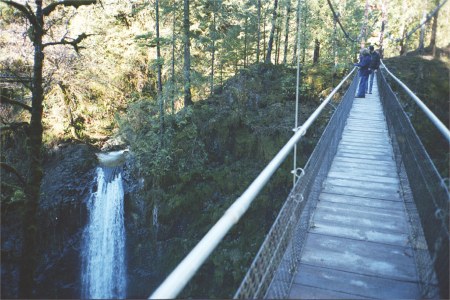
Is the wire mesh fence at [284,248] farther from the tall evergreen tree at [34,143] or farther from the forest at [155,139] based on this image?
the forest at [155,139]

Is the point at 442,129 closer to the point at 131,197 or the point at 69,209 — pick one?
the point at 131,197

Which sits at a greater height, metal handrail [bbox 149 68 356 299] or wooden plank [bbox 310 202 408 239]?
metal handrail [bbox 149 68 356 299]

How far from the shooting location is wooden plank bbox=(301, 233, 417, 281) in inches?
108

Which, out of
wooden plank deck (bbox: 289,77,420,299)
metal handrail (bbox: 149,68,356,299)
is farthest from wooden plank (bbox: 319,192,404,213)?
metal handrail (bbox: 149,68,356,299)

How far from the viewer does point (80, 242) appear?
1345 centimetres

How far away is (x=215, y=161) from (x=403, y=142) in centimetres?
976

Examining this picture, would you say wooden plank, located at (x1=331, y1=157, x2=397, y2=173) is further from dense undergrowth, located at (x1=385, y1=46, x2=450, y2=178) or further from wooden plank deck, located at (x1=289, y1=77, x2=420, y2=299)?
dense undergrowth, located at (x1=385, y1=46, x2=450, y2=178)

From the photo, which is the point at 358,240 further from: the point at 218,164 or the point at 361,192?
the point at 218,164

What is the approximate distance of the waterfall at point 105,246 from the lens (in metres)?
13.1


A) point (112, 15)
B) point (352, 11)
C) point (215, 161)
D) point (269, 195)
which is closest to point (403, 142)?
point (269, 195)

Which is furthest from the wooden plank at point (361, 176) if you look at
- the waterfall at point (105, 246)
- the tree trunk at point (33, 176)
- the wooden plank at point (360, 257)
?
the waterfall at point (105, 246)

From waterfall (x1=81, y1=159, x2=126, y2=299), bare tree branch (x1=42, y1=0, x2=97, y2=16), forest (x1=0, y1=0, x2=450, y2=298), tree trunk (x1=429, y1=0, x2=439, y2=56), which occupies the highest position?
tree trunk (x1=429, y1=0, x2=439, y2=56)

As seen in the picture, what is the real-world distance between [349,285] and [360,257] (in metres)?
0.46

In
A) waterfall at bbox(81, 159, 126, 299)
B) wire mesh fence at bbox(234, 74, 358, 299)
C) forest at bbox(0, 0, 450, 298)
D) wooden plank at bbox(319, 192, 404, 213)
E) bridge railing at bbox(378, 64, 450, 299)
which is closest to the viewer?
wire mesh fence at bbox(234, 74, 358, 299)
